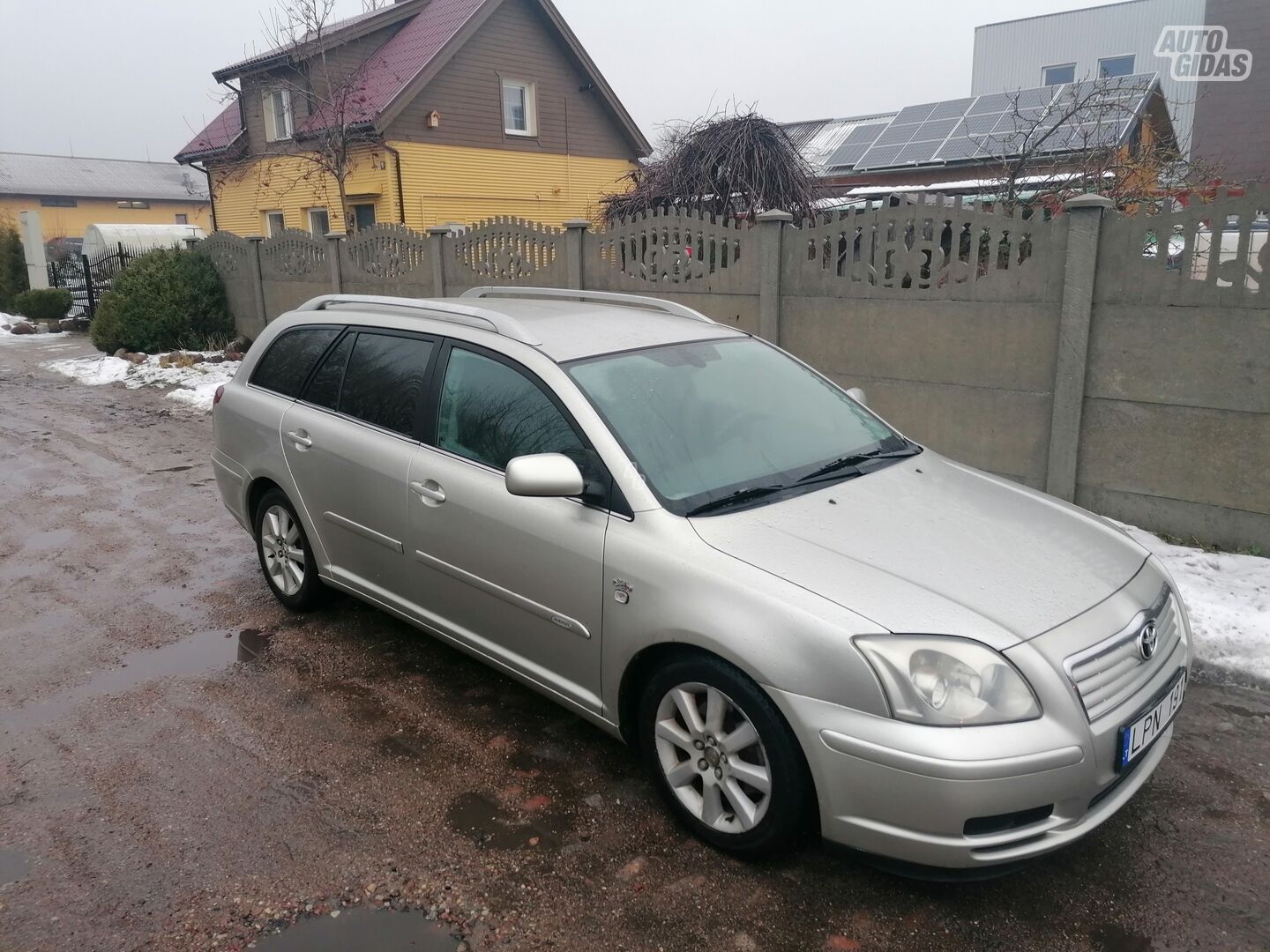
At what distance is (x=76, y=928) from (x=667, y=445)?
2.37 m

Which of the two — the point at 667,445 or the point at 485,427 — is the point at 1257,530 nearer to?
the point at 667,445

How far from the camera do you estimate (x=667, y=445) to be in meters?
3.41

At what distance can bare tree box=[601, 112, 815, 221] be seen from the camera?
10.3m

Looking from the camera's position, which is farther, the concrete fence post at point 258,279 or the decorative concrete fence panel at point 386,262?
the concrete fence post at point 258,279

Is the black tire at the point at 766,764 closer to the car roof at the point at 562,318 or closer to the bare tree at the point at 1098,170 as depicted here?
the car roof at the point at 562,318

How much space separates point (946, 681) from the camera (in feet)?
8.39

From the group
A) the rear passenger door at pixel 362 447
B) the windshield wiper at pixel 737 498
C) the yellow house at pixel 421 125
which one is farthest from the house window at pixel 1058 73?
the windshield wiper at pixel 737 498

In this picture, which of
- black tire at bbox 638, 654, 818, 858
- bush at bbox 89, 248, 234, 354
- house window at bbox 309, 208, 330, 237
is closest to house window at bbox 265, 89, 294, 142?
house window at bbox 309, 208, 330, 237

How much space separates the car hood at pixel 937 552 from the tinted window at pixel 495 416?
0.75 metres

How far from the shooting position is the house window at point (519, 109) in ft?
73.6

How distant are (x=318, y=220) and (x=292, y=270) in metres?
9.46

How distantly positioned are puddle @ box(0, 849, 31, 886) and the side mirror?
1.98m

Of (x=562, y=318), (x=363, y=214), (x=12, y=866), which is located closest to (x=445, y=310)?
(x=562, y=318)

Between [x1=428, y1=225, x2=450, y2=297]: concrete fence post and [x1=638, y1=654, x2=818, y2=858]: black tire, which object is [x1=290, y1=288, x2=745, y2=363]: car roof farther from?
[x1=428, y1=225, x2=450, y2=297]: concrete fence post
